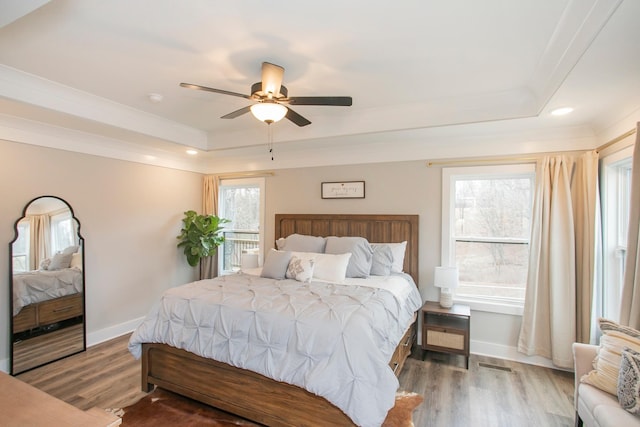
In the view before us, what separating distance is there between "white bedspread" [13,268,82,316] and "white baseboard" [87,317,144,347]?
604 mm

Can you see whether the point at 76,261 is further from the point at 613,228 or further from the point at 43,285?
the point at 613,228

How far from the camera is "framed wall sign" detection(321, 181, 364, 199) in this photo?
165 inches

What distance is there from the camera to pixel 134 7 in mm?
1802

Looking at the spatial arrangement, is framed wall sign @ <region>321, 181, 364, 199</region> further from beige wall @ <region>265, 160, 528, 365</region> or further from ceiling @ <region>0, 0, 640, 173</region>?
ceiling @ <region>0, 0, 640, 173</region>

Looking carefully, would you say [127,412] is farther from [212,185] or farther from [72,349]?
[212,185]

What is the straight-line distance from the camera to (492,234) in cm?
367

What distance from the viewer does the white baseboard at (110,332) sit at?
12.4 feet

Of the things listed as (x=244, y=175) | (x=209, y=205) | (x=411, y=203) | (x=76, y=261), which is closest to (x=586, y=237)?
(x=411, y=203)

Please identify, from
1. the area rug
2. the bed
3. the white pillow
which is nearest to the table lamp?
the white pillow

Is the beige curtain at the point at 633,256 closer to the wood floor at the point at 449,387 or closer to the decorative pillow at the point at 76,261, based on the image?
the wood floor at the point at 449,387

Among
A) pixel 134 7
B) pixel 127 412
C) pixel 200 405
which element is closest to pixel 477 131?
pixel 134 7

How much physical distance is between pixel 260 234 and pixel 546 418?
381 cm

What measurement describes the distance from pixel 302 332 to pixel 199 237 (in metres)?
3.25

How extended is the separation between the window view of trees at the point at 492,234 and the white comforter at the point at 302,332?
48.1 inches
